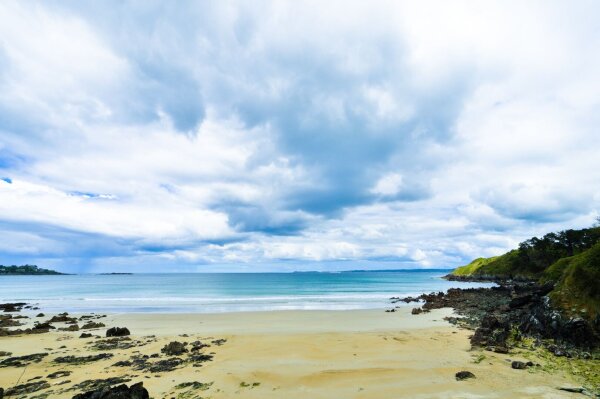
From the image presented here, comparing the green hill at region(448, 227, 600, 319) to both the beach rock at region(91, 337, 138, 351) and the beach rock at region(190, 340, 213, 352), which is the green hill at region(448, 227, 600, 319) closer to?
the beach rock at region(190, 340, 213, 352)

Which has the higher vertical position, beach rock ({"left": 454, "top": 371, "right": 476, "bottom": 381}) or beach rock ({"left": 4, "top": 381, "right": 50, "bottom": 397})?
beach rock ({"left": 454, "top": 371, "right": 476, "bottom": 381})

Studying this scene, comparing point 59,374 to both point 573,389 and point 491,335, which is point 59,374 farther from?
point 491,335

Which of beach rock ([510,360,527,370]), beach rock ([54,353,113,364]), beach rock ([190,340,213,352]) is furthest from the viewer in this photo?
beach rock ([190,340,213,352])

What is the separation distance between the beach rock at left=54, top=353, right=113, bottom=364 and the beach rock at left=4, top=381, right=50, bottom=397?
311cm

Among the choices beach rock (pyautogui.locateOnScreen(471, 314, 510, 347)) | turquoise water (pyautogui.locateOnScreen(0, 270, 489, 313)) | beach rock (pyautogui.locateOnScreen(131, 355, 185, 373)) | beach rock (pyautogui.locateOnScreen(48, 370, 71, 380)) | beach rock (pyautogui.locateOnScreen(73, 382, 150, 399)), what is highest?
beach rock (pyautogui.locateOnScreen(73, 382, 150, 399))

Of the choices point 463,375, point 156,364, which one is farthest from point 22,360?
point 463,375

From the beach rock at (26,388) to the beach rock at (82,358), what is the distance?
311 cm

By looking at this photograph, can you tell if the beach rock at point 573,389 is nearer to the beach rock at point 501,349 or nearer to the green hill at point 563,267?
the beach rock at point 501,349

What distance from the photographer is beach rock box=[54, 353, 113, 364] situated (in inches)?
601

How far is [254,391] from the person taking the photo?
10.5 meters

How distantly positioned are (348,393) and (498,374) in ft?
18.7

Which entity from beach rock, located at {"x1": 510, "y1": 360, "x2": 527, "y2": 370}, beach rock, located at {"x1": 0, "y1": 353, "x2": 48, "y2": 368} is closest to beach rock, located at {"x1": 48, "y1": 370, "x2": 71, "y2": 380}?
beach rock, located at {"x1": 0, "y1": 353, "x2": 48, "y2": 368}

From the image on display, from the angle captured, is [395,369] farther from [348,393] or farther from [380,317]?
[380,317]

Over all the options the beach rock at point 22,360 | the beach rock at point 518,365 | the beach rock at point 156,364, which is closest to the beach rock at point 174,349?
the beach rock at point 156,364
